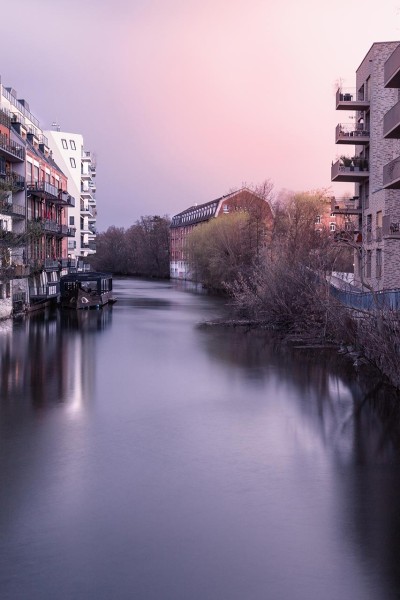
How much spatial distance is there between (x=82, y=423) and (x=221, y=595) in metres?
7.44

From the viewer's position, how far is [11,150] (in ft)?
114

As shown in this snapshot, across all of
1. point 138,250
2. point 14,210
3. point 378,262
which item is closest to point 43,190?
point 14,210

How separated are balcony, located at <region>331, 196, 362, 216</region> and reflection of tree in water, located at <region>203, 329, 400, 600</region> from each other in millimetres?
14117

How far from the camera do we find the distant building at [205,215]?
65637 mm

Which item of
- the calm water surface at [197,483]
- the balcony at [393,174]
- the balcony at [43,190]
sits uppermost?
the balcony at [43,190]

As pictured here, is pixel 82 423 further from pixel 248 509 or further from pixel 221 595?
pixel 221 595

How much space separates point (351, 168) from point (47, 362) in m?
21.0

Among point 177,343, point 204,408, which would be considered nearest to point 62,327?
point 177,343

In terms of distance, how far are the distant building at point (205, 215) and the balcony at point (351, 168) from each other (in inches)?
828

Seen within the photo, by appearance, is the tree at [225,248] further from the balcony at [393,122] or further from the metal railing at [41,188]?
the balcony at [393,122]

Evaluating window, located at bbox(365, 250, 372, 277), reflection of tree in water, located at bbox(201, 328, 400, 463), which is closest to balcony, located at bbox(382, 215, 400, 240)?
reflection of tree in water, located at bbox(201, 328, 400, 463)

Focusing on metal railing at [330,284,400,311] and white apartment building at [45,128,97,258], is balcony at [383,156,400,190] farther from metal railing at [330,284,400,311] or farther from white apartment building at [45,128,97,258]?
white apartment building at [45,128,97,258]

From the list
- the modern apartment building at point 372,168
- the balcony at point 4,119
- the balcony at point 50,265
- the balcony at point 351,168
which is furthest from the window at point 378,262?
the balcony at point 50,265

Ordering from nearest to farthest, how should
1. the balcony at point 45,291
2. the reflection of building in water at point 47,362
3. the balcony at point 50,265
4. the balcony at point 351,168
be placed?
the reflection of building in water at point 47,362
the balcony at point 351,168
the balcony at point 45,291
the balcony at point 50,265
